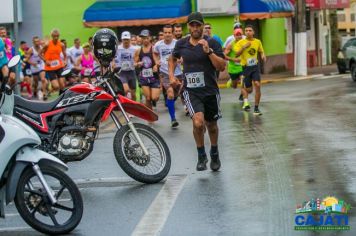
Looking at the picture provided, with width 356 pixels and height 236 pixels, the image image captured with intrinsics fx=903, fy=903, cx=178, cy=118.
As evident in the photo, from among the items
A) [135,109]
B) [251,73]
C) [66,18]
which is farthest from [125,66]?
[66,18]

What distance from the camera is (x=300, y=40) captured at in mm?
32156

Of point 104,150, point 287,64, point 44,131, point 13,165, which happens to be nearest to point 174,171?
point 44,131

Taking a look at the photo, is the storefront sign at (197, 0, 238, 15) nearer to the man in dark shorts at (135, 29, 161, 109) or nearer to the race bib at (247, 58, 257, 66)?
the race bib at (247, 58, 257, 66)

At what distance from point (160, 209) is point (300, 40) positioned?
24587mm

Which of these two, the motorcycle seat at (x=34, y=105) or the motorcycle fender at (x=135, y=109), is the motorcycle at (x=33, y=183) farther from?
the motorcycle fender at (x=135, y=109)

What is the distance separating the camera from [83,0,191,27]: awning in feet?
104

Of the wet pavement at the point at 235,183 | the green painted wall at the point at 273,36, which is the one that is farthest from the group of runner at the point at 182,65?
the green painted wall at the point at 273,36

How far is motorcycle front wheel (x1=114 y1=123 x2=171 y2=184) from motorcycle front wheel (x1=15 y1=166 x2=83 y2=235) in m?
2.23

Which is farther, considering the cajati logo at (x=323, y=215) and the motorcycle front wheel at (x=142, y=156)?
the motorcycle front wheel at (x=142, y=156)

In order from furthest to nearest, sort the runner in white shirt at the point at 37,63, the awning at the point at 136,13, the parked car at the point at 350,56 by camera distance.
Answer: the awning at the point at 136,13
the parked car at the point at 350,56
the runner in white shirt at the point at 37,63

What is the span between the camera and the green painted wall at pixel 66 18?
33.7 meters

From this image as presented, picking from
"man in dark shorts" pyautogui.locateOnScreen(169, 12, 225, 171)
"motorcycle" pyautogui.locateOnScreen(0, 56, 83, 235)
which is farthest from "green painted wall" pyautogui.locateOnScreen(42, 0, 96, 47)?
"motorcycle" pyautogui.locateOnScreen(0, 56, 83, 235)

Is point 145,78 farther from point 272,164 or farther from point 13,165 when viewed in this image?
point 13,165

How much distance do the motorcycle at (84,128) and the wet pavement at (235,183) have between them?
259 mm
